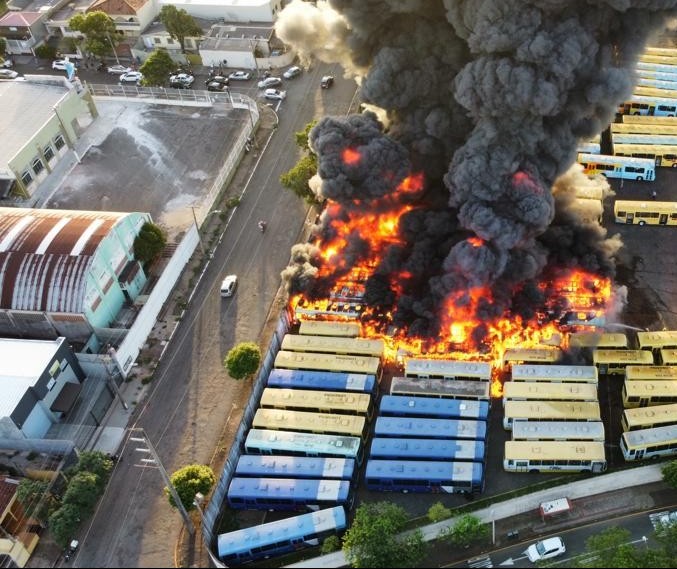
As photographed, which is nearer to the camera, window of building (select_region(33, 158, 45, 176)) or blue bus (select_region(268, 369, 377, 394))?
blue bus (select_region(268, 369, 377, 394))

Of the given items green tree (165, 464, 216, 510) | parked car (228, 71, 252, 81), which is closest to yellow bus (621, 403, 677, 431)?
green tree (165, 464, 216, 510)

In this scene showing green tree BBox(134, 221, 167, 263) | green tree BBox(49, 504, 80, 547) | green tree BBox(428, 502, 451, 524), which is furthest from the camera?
green tree BBox(134, 221, 167, 263)

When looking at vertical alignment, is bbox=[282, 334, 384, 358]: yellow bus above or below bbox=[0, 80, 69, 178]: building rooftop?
below

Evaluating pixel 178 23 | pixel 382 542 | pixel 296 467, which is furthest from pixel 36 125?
pixel 382 542

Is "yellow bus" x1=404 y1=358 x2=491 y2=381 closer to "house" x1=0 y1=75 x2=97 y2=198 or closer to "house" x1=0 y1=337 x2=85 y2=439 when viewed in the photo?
"house" x1=0 y1=337 x2=85 y2=439

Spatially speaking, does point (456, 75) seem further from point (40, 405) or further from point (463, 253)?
point (40, 405)

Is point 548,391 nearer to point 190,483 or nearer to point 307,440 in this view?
point 307,440
